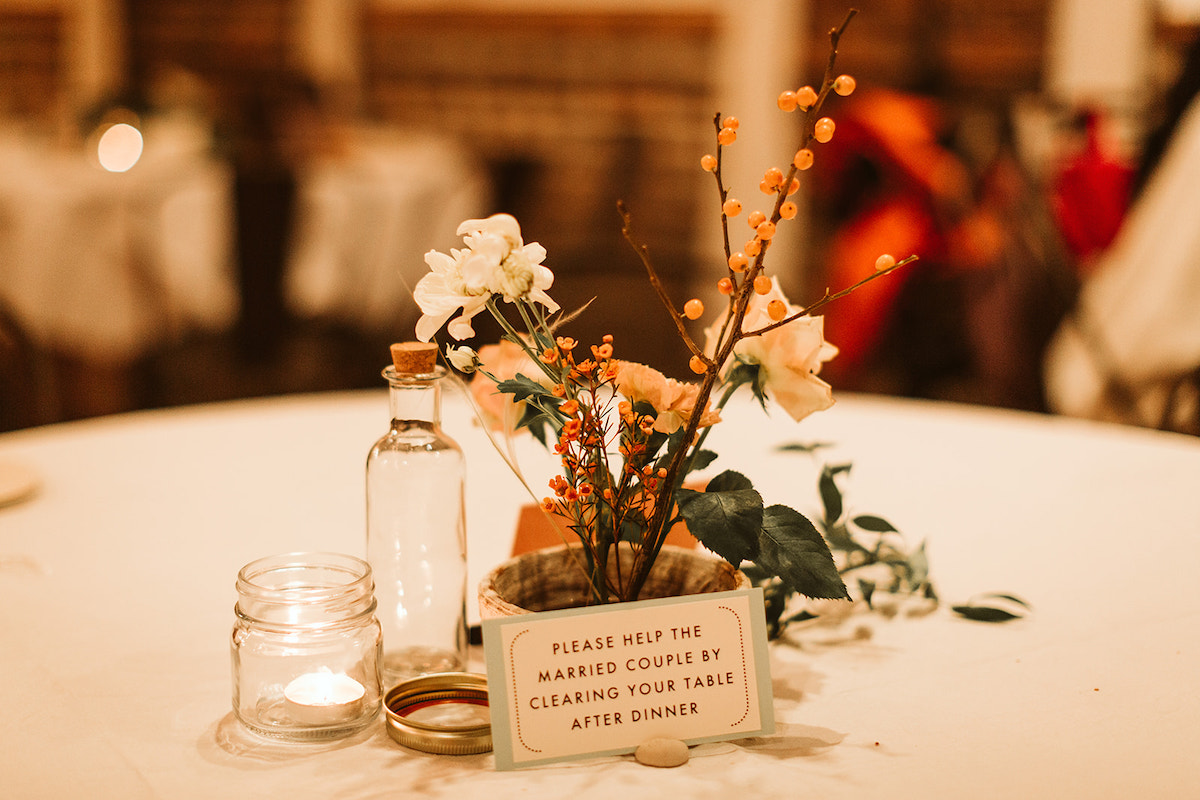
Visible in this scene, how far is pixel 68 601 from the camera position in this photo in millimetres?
951

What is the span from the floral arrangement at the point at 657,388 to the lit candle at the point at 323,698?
0.17m

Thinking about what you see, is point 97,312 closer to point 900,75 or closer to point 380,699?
point 380,699

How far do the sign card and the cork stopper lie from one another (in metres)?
0.18

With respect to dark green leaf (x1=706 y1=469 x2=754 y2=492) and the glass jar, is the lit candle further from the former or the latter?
dark green leaf (x1=706 y1=469 x2=754 y2=492)

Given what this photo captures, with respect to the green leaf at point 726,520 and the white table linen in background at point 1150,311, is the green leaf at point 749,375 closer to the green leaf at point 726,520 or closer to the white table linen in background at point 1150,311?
the green leaf at point 726,520

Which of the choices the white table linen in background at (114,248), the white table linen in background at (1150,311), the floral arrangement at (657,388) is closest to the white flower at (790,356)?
the floral arrangement at (657,388)

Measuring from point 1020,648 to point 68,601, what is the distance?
764 mm

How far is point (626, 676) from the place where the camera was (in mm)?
675

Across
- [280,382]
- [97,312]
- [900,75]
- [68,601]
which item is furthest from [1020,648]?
→ [900,75]

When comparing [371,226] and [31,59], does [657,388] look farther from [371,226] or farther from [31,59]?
[31,59]

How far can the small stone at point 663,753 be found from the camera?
67cm

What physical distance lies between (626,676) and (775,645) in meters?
0.22

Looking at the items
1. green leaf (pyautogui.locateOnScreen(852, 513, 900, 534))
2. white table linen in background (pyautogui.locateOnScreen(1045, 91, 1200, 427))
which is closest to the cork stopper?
green leaf (pyautogui.locateOnScreen(852, 513, 900, 534))

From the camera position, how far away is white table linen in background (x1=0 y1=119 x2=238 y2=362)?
10.0ft
